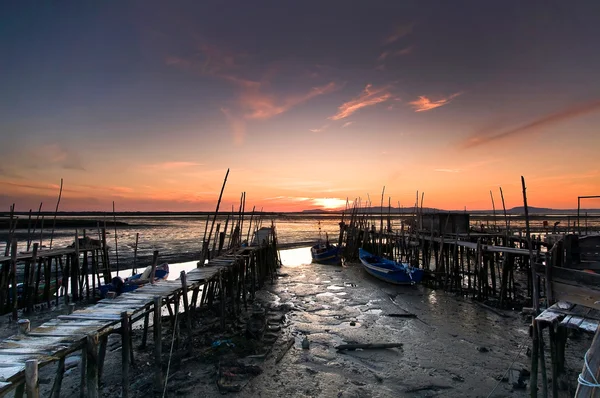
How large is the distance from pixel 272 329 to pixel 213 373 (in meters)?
3.11

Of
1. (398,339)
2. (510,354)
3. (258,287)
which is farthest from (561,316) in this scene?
(258,287)

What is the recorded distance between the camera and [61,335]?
5531mm

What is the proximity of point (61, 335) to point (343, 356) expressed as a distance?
6644 mm

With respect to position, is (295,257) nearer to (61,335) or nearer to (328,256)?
(328,256)

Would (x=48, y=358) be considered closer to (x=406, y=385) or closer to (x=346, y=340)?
(x=406, y=385)

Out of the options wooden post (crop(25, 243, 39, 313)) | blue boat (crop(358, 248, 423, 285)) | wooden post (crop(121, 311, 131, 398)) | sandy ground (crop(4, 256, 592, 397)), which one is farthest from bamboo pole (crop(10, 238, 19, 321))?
blue boat (crop(358, 248, 423, 285))

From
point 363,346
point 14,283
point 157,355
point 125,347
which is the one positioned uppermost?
point 14,283

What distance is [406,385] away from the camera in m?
7.70

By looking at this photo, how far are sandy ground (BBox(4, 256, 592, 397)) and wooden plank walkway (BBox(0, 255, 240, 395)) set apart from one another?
6.25 ft

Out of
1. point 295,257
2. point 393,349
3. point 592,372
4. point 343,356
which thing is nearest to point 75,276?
point 343,356

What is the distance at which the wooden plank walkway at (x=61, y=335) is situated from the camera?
4457 millimetres

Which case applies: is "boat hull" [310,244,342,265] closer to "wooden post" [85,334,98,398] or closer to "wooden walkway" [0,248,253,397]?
"wooden walkway" [0,248,253,397]

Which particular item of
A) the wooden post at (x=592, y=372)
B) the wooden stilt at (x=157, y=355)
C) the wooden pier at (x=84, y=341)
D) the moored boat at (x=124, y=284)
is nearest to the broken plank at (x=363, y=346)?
the wooden pier at (x=84, y=341)

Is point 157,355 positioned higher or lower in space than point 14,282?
lower
